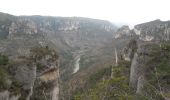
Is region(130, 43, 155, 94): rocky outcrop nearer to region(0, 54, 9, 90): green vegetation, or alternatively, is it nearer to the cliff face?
the cliff face

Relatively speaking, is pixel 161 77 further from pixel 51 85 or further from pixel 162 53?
pixel 51 85

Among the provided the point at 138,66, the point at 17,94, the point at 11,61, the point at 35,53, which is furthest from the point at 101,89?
the point at 138,66

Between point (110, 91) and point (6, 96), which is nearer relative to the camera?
point (110, 91)

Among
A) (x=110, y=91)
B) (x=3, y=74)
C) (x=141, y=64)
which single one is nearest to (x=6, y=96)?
(x=3, y=74)

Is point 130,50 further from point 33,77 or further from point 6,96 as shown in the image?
point 6,96

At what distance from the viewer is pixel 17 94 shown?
97.3 ft

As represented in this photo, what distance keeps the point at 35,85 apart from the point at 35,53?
4.76 m

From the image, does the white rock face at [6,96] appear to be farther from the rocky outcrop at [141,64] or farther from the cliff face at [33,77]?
the rocky outcrop at [141,64]

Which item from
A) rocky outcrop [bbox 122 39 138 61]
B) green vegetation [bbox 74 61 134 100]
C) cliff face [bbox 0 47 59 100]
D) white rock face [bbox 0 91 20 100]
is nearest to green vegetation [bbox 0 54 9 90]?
cliff face [bbox 0 47 59 100]

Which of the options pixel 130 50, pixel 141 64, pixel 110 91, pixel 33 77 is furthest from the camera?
pixel 130 50

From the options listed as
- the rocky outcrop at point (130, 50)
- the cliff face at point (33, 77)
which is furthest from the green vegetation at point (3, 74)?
the rocky outcrop at point (130, 50)

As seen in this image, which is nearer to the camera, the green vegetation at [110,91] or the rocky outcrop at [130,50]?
the green vegetation at [110,91]

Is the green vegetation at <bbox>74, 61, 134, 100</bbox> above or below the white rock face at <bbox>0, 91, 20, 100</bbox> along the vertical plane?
above

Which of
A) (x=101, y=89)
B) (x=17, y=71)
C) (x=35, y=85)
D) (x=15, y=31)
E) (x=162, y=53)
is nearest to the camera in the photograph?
(x=101, y=89)
